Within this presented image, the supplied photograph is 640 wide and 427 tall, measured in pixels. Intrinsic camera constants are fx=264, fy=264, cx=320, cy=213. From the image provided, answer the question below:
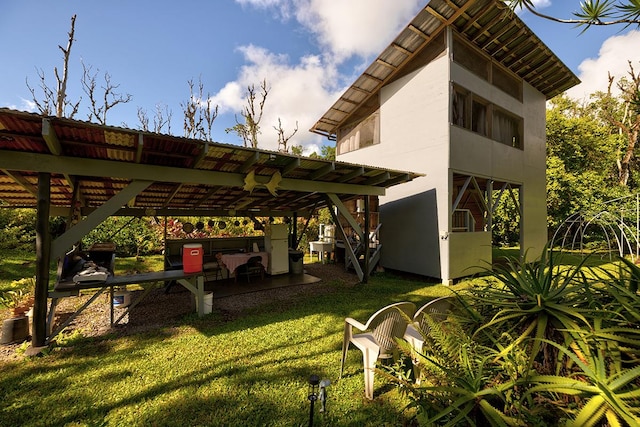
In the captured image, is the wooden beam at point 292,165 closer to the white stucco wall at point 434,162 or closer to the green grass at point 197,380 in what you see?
the green grass at point 197,380

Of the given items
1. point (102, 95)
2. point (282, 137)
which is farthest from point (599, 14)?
point (102, 95)

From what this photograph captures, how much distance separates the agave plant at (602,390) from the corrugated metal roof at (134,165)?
457 cm

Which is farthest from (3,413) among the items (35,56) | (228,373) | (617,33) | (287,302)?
(35,56)

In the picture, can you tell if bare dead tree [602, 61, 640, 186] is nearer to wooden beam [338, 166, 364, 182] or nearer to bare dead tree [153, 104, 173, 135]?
wooden beam [338, 166, 364, 182]

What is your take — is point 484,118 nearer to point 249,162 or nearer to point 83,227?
point 249,162

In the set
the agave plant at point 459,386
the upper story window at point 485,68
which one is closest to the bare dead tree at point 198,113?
the upper story window at point 485,68

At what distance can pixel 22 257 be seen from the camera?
10180 mm

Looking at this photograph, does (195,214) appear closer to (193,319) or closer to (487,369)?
(193,319)

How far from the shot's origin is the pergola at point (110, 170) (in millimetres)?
3623

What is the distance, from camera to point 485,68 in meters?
9.66

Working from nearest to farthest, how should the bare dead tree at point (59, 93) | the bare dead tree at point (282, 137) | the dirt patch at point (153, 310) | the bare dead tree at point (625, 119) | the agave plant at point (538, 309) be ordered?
the agave plant at point (538, 309) < the dirt patch at point (153, 310) < the bare dead tree at point (59, 93) < the bare dead tree at point (625, 119) < the bare dead tree at point (282, 137)

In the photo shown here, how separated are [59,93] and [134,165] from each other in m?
14.3

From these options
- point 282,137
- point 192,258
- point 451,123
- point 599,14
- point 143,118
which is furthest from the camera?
point 282,137

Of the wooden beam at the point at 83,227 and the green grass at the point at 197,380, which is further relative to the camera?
the wooden beam at the point at 83,227
